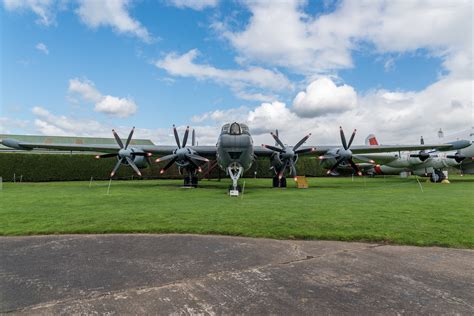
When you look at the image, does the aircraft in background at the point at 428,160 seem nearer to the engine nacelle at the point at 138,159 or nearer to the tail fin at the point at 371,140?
the tail fin at the point at 371,140

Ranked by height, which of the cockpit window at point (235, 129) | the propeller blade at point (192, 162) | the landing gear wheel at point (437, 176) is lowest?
the landing gear wheel at point (437, 176)

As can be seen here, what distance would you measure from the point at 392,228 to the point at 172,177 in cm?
3223

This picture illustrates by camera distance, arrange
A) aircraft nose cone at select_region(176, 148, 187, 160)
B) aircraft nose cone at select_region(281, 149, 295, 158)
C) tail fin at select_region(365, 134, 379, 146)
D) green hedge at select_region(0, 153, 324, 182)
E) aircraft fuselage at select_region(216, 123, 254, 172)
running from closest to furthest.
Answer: aircraft fuselage at select_region(216, 123, 254, 172) → aircraft nose cone at select_region(176, 148, 187, 160) → aircraft nose cone at select_region(281, 149, 295, 158) → green hedge at select_region(0, 153, 324, 182) → tail fin at select_region(365, 134, 379, 146)

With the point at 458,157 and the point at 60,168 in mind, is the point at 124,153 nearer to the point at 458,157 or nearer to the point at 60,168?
the point at 60,168

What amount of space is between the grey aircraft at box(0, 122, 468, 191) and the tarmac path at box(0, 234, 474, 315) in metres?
10.3

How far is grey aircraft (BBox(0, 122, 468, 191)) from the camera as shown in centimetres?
1727

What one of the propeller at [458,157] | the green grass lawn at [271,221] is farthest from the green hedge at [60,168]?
the green grass lawn at [271,221]

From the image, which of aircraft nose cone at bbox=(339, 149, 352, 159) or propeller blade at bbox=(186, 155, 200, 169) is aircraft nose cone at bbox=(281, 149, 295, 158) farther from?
propeller blade at bbox=(186, 155, 200, 169)

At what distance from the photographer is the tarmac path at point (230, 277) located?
11.0 ft

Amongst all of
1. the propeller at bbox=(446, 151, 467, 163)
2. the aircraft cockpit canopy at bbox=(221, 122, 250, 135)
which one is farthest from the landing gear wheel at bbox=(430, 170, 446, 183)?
the aircraft cockpit canopy at bbox=(221, 122, 250, 135)

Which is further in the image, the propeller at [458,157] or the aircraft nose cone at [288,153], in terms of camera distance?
the propeller at [458,157]

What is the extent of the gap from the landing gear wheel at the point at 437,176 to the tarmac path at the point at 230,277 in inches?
1112

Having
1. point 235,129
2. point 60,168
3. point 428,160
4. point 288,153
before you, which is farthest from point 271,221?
point 60,168

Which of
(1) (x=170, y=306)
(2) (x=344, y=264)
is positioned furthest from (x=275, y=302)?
(2) (x=344, y=264)
